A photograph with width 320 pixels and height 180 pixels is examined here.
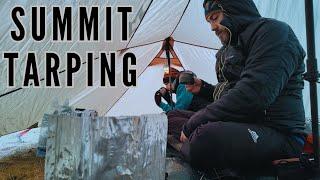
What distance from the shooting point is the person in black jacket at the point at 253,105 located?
1.63 m

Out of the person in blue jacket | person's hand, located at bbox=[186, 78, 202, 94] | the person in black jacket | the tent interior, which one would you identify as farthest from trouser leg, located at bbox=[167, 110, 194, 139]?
the tent interior

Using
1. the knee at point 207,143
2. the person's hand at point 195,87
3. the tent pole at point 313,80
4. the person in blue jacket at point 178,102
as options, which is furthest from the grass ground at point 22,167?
the tent pole at point 313,80

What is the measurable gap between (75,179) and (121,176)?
0.15 meters

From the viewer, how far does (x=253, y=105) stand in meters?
1.64

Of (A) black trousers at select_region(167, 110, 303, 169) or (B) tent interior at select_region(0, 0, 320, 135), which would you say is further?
(B) tent interior at select_region(0, 0, 320, 135)

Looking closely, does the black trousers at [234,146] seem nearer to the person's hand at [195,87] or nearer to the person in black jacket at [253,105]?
the person in black jacket at [253,105]

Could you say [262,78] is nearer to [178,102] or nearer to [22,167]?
[178,102]

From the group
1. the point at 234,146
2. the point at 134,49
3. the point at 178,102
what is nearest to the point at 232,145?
the point at 234,146

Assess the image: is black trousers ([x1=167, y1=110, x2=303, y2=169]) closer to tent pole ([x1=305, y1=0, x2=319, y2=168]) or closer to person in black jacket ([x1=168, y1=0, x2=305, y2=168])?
person in black jacket ([x1=168, y1=0, x2=305, y2=168])

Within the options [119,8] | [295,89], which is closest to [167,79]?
[119,8]

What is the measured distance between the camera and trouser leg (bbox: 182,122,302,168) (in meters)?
1.62

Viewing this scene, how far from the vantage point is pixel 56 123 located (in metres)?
1.51

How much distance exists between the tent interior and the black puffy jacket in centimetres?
195

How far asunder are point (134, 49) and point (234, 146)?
5135 millimetres
